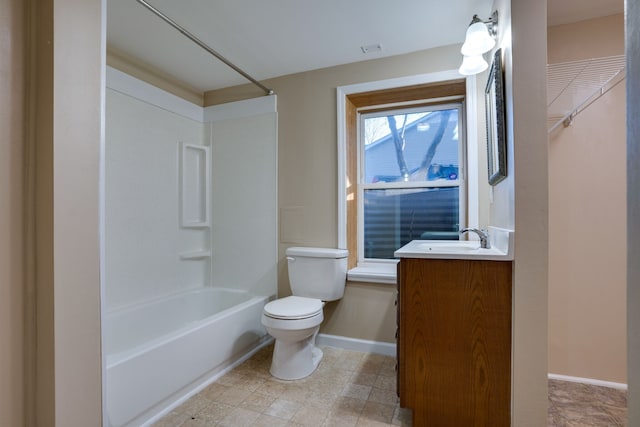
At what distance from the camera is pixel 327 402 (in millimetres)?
1669

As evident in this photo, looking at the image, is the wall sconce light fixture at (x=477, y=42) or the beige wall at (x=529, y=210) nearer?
the beige wall at (x=529, y=210)

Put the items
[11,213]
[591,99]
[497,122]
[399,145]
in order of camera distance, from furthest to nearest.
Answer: [399,145] → [591,99] → [497,122] → [11,213]

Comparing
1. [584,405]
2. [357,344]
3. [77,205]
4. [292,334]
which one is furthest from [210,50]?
[584,405]

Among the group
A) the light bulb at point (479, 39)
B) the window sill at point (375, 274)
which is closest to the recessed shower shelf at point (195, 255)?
the window sill at point (375, 274)

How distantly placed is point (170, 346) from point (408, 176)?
2002 millimetres

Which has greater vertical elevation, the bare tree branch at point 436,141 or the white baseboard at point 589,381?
the bare tree branch at point 436,141

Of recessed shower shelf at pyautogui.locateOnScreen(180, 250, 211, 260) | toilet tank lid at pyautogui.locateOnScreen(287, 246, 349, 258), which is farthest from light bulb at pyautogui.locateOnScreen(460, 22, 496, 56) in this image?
recessed shower shelf at pyautogui.locateOnScreen(180, 250, 211, 260)

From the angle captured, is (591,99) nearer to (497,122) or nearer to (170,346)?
(497,122)

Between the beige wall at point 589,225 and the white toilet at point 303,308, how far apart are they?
139cm

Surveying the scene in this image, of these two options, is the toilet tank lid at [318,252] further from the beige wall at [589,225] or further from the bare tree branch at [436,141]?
the beige wall at [589,225]

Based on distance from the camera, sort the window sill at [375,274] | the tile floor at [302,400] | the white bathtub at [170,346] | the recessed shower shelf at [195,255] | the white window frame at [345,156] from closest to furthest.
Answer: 1. the white bathtub at [170,346]
2. the tile floor at [302,400]
3. the white window frame at [345,156]
4. the window sill at [375,274]
5. the recessed shower shelf at [195,255]

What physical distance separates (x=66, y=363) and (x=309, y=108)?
2149 mm

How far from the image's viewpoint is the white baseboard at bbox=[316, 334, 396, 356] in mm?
2254

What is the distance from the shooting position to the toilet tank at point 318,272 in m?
2.25
